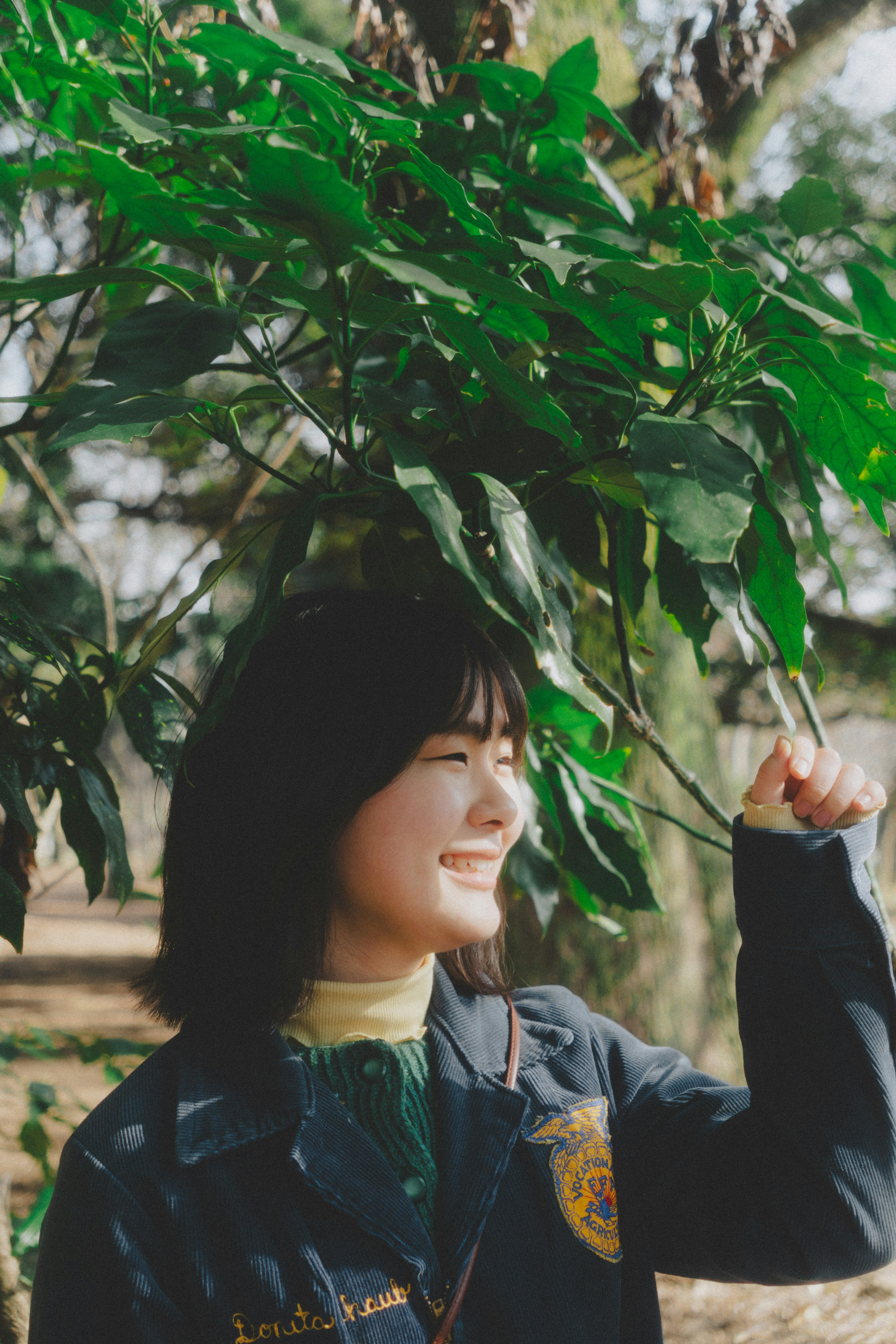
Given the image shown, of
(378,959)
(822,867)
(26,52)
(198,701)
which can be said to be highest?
(26,52)

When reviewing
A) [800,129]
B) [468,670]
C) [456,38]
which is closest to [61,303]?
[456,38]

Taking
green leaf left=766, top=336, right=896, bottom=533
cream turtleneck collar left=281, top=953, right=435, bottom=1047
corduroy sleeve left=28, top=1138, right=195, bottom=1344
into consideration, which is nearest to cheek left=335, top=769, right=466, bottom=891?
cream turtleneck collar left=281, top=953, right=435, bottom=1047

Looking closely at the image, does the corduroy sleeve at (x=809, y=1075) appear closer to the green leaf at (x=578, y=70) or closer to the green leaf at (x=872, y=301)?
the green leaf at (x=872, y=301)

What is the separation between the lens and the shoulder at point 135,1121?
31.8 inches

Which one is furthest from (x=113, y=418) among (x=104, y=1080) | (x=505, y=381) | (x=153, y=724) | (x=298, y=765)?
(x=104, y=1080)

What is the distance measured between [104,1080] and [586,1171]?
122 inches

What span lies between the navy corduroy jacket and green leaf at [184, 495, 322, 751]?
1.17 feet

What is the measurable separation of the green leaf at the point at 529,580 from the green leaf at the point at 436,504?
0.02 m

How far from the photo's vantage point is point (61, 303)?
3238 millimetres

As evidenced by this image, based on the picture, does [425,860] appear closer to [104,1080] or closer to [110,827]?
[110,827]

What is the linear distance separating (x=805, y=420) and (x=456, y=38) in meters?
1.53

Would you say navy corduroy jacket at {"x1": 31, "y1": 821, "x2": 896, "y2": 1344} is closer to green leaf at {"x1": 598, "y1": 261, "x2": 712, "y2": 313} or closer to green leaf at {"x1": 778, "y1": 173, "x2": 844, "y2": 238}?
green leaf at {"x1": 598, "y1": 261, "x2": 712, "y2": 313}

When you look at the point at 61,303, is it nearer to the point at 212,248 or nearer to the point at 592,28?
the point at 592,28

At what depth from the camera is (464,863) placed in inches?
34.5
